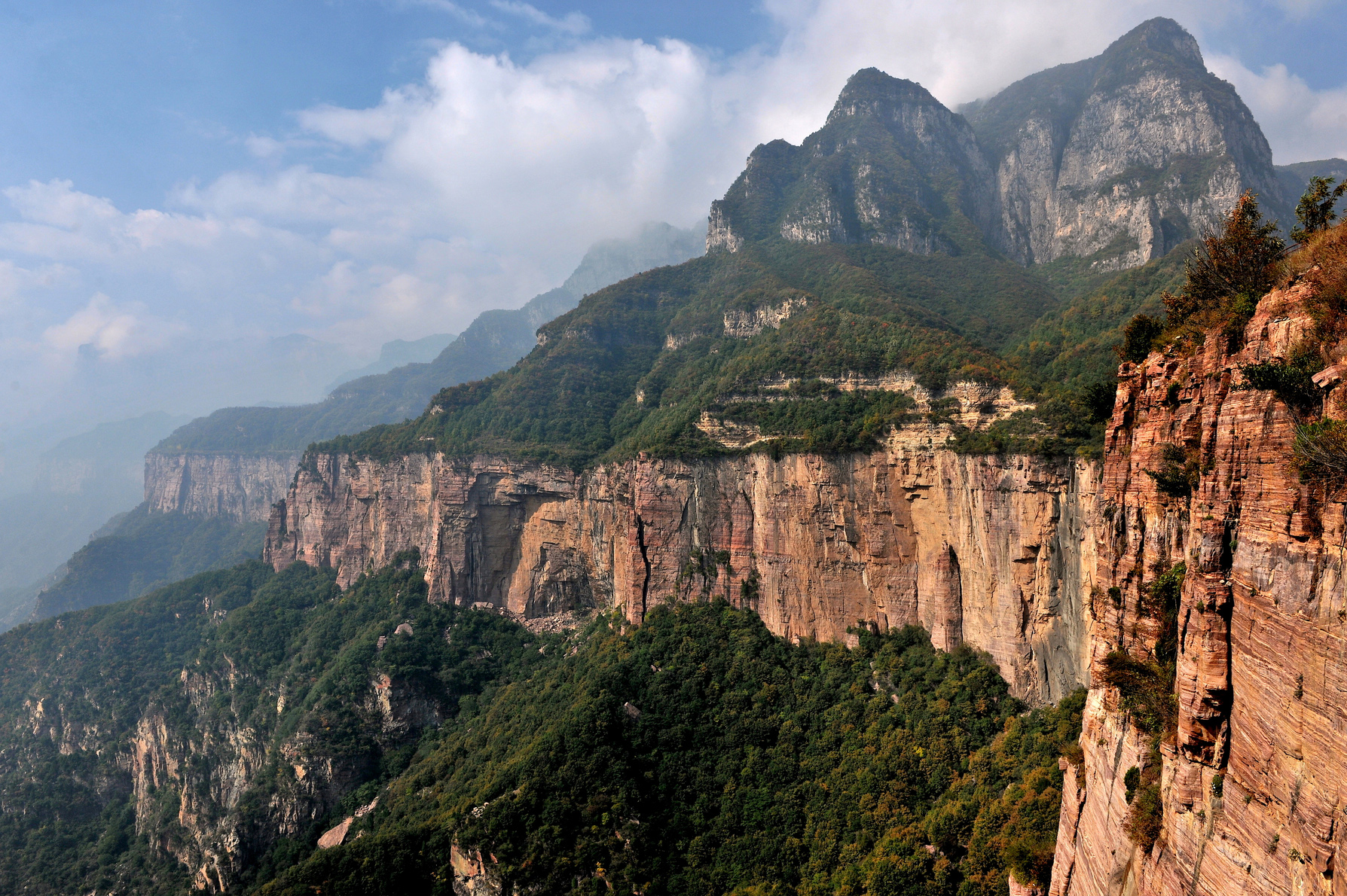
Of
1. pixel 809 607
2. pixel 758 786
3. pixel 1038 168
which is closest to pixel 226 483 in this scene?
pixel 809 607

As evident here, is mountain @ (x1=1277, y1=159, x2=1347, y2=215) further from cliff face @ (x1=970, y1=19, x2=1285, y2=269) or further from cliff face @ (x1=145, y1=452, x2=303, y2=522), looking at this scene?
cliff face @ (x1=145, y1=452, x2=303, y2=522)

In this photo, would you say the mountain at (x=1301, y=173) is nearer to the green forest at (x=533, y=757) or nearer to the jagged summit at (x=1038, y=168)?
the jagged summit at (x=1038, y=168)

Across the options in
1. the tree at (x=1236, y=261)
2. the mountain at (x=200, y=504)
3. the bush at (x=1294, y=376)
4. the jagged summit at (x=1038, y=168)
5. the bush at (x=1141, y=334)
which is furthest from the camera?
the mountain at (x=200, y=504)

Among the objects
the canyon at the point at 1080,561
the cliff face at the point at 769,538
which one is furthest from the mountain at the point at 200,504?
the canyon at the point at 1080,561

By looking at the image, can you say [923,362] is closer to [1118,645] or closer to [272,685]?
[1118,645]

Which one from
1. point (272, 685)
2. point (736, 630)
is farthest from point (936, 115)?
point (272, 685)

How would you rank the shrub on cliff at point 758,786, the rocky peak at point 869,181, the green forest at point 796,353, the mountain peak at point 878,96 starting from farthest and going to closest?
1. the mountain peak at point 878,96
2. the rocky peak at point 869,181
3. the green forest at point 796,353
4. the shrub on cliff at point 758,786

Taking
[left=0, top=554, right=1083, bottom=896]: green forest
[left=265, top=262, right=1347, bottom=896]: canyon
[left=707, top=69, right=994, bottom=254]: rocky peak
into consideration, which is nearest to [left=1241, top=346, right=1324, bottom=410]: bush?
[left=265, top=262, right=1347, bottom=896]: canyon
